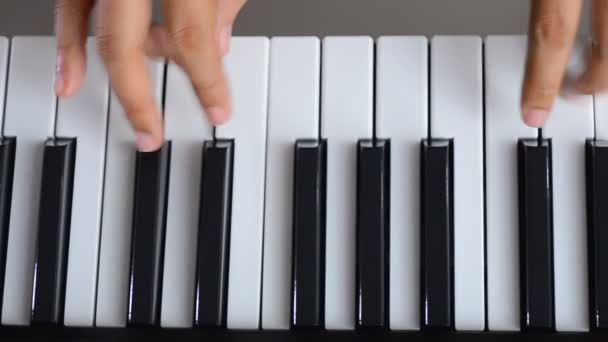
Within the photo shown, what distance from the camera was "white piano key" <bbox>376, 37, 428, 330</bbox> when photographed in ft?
2.66

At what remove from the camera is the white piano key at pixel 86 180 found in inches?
32.7

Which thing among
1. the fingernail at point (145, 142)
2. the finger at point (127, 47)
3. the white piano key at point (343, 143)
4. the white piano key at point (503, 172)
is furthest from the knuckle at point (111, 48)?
the white piano key at point (503, 172)

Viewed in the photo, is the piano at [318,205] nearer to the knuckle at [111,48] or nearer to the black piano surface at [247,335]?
the black piano surface at [247,335]

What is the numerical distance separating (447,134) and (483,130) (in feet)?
0.12

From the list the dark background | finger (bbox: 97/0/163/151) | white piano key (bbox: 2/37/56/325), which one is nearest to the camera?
finger (bbox: 97/0/163/151)

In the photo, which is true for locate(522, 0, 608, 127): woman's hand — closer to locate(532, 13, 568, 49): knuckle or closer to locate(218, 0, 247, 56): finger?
locate(532, 13, 568, 49): knuckle

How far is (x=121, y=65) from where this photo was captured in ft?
2.46

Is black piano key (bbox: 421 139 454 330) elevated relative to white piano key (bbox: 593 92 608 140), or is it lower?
lower

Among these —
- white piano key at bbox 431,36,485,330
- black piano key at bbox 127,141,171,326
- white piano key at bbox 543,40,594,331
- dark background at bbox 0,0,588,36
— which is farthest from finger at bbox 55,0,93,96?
white piano key at bbox 543,40,594,331

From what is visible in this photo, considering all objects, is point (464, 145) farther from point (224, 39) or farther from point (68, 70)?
point (68, 70)

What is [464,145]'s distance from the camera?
83 cm

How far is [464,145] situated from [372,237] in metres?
0.13

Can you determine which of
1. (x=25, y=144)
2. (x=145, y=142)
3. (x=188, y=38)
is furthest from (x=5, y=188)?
(x=188, y=38)

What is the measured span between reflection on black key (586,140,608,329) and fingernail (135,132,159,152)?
0.43 meters
